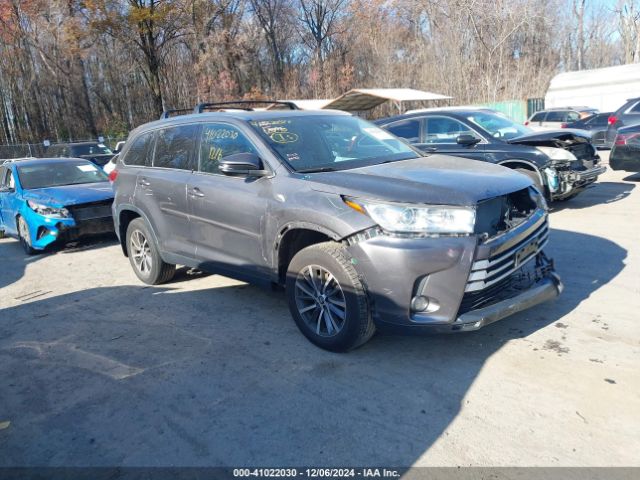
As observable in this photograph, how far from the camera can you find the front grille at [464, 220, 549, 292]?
3.49 meters

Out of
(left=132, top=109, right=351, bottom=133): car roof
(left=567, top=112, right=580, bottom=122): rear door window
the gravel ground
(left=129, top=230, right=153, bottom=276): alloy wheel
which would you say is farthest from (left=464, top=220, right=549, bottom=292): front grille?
(left=567, top=112, right=580, bottom=122): rear door window

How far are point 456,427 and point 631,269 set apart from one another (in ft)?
11.3

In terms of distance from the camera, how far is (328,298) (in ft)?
Result: 12.9

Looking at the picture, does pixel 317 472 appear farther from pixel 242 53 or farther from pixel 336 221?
pixel 242 53

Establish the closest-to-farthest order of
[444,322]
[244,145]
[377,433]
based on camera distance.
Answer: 1. [377,433]
2. [444,322]
3. [244,145]

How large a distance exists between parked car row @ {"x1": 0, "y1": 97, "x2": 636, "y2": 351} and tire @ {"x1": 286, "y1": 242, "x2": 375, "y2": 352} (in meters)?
0.01

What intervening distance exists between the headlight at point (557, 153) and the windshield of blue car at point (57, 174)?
24.9 feet

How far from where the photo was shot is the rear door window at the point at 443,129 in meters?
8.62

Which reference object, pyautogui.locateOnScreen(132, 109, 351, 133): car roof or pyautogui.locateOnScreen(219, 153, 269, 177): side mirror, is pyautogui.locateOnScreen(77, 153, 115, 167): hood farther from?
pyautogui.locateOnScreen(219, 153, 269, 177): side mirror

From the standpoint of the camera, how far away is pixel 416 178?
3918 millimetres

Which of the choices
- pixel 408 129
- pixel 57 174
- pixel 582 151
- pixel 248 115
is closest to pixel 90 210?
pixel 57 174

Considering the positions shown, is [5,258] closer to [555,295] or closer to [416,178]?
[416,178]

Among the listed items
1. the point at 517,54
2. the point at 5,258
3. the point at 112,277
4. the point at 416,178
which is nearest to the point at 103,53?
the point at 517,54

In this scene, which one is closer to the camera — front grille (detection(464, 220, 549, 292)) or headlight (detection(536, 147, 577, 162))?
front grille (detection(464, 220, 549, 292))
